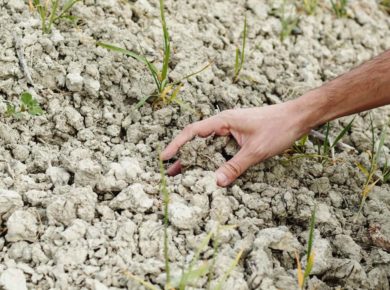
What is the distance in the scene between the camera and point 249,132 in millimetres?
2264

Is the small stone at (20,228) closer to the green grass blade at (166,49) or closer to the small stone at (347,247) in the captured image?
the green grass blade at (166,49)

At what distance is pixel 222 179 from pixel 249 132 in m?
0.22

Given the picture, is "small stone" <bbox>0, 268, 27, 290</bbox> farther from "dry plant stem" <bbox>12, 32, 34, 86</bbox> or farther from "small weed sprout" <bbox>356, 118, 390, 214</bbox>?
"small weed sprout" <bbox>356, 118, 390, 214</bbox>

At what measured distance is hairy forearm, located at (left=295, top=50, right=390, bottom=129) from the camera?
2.15 m

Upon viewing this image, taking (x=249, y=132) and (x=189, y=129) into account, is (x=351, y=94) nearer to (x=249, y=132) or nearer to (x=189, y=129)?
(x=249, y=132)

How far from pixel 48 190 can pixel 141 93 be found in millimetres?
647

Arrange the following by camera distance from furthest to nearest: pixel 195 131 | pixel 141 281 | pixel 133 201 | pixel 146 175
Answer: pixel 195 131 → pixel 146 175 → pixel 133 201 → pixel 141 281

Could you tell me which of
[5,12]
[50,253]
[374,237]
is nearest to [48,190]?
[50,253]

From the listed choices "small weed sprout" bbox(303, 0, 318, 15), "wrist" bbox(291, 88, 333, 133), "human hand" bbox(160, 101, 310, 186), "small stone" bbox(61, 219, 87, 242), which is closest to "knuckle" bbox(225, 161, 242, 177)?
"human hand" bbox(160, 101, 310, 186)

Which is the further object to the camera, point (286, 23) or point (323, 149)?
point (286, 23)

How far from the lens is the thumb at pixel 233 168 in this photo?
7.22ft

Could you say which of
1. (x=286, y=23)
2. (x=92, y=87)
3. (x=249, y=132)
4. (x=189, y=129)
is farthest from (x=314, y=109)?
(x=286, y=23)

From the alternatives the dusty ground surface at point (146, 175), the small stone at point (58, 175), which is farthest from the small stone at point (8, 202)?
the small stone at point (58, 175)

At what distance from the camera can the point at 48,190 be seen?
2.10m
